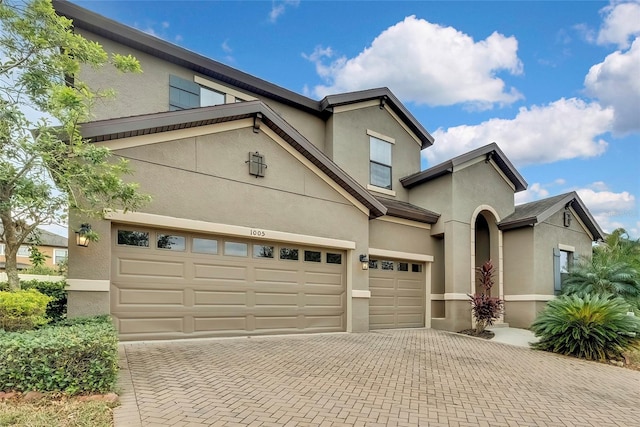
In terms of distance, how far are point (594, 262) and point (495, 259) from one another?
359 centimetres

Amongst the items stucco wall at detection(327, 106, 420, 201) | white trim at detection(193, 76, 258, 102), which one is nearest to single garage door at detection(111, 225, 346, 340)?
stucco wall at detection(327, 106, 420, 201)

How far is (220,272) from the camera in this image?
9.33 m

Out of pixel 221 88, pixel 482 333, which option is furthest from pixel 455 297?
pixel 221 88

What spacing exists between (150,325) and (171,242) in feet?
6.13

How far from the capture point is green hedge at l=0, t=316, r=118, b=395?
173 inches

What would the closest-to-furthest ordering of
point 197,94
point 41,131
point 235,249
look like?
point 41,131 < point 235,249 < point 197,94

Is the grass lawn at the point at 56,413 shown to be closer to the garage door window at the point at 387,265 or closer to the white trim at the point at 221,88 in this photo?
the garage door window at the point at 387,265

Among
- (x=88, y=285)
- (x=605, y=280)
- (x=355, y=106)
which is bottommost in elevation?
(x=605, y=280)

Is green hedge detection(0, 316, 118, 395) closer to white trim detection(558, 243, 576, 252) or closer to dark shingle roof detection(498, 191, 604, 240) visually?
dark shingle roof detection(498, 191, 604, 240)

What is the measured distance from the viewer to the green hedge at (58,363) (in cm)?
440

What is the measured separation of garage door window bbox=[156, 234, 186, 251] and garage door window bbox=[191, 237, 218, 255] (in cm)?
24

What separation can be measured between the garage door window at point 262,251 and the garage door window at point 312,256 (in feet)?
3.77

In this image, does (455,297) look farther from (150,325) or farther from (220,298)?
(150,325)

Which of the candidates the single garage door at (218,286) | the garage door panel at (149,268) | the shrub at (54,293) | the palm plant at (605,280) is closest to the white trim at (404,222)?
the single garage door at (218,286)
